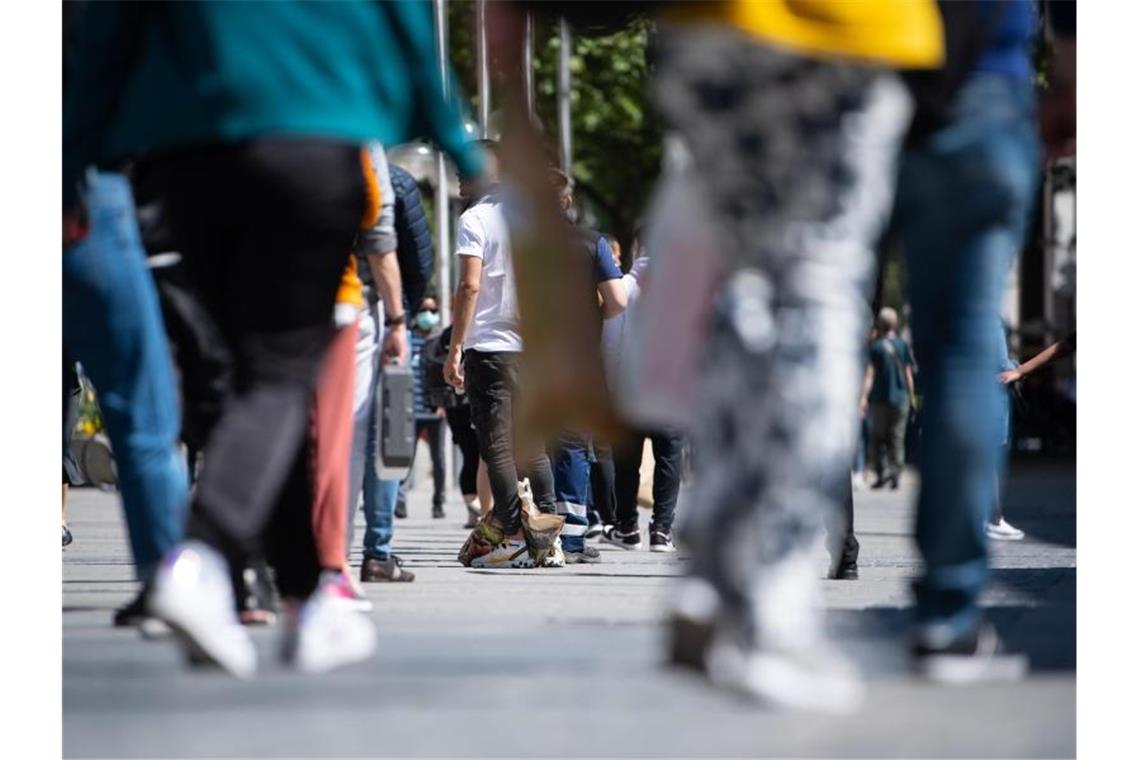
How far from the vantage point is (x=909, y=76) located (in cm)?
440

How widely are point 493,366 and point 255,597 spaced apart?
12.9ft

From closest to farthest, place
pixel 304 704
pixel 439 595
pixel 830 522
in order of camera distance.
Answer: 1. pixel 304 704
2. pixel 439 595
3. pixel 830 522

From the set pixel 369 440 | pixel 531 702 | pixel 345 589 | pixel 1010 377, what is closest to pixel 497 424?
pixel 369 440

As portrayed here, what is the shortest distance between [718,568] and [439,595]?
3.48 meters

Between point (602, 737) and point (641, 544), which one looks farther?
point (641, 544)

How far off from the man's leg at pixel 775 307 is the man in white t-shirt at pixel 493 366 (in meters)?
5.66

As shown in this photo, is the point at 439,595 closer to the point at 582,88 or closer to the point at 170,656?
the point at 170,656

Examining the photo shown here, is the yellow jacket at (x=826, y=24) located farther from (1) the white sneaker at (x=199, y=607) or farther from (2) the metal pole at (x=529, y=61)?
(1) the white sneaker at (x=199, y=607)

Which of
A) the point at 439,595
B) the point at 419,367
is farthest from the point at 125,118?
the point at 419,367

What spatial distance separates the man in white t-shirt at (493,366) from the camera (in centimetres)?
991

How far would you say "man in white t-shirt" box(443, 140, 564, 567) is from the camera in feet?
32.5

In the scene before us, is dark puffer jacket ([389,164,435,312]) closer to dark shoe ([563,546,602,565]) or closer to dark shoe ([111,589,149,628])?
dark shoe ([563,546,602,565])

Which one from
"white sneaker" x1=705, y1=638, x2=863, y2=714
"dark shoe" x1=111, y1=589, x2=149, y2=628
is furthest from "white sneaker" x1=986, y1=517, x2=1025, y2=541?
"white sneaker" x1=705, y1=638, x2=863, y2=714

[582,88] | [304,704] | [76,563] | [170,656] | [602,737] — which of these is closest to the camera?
[602,737]
